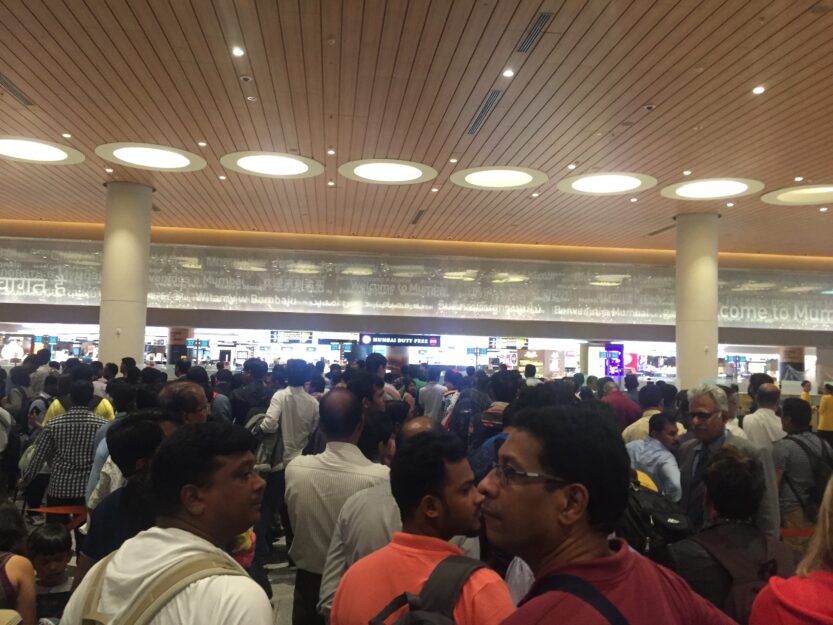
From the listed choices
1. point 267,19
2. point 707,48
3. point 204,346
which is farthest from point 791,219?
point 204,346

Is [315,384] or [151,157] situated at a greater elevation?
[151,157]

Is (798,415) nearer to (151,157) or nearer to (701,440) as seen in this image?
(701,440)

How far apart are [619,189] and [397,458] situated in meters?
12.2

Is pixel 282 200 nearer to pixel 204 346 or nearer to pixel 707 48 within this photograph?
pixel 204 346

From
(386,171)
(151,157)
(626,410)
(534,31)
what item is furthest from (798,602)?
(151,157)

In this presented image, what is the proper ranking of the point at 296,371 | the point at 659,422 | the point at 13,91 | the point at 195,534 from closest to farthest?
the point at 195,534
the point at 659,422
the point at 296,371
the point at 13,91

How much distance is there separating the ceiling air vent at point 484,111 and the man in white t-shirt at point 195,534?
7568 millimetres

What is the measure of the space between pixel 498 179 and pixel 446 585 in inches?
471

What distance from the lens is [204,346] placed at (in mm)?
20578

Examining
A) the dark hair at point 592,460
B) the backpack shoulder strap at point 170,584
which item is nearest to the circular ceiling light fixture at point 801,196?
the dark hair at point 592,460

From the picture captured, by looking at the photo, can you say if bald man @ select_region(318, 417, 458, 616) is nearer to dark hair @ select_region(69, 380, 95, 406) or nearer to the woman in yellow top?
dark hair @ select_region(69, 380, 95, 406)

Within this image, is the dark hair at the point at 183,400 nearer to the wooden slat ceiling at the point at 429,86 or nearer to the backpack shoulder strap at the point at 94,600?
the backpack shoulder strap at the point at 94,600

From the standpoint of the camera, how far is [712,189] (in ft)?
44.0

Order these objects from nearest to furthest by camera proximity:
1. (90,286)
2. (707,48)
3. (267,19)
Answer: (267,19), (707,48), (90,286)
